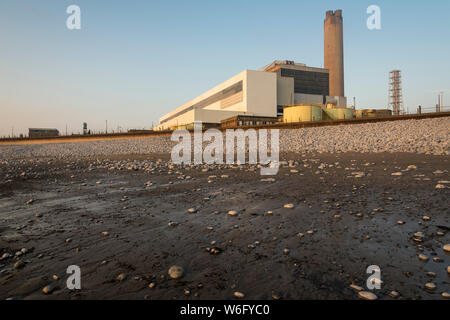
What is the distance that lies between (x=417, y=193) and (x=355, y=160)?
4.85m

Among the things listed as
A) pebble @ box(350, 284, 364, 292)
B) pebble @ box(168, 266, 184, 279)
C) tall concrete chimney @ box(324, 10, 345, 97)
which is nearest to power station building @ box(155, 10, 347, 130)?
tall concrete chimney @ box(324, 10, 345, 97)

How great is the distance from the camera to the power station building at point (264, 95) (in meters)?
47.2

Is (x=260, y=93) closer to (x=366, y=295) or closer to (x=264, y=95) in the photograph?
(x=264, y=95)

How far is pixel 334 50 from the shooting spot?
280 ft

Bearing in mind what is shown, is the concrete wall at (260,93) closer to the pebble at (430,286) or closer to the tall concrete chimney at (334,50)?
the tall concrete chimney at (334,50)

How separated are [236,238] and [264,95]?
1857 inches

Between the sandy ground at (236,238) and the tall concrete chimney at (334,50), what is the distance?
3367 inches

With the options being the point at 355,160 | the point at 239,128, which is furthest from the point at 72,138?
the point at 355,160

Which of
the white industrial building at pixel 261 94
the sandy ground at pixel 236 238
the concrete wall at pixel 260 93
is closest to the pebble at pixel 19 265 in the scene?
the sandy ground at pixel 236 238

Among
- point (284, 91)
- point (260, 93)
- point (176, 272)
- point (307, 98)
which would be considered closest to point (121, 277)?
point (176, 272)

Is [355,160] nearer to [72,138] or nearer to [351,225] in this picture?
[351,225]

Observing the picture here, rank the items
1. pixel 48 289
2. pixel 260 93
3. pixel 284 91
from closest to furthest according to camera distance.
→ pixel 48 289 < pixel 260 93 < pixel 284 91

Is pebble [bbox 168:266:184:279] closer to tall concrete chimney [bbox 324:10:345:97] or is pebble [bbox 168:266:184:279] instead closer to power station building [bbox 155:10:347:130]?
power station building [bbox 155:10:347:130]

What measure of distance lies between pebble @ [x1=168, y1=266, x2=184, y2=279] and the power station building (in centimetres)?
3386
